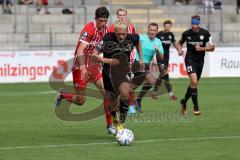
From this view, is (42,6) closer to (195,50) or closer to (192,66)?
(195,50)

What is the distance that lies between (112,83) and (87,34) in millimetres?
1230

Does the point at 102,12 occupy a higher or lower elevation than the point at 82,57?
higher

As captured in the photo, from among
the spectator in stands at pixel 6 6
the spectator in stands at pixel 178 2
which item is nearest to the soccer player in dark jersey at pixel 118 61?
the spectator in stands at pixel 6 6

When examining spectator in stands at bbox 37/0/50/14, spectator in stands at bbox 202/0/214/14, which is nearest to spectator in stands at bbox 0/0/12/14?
spectator in stands at bbox 37/0/50/14

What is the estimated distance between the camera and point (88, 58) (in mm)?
15609

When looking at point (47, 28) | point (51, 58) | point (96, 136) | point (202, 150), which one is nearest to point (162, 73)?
point (51, 58)

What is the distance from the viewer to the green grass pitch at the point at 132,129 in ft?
40.4

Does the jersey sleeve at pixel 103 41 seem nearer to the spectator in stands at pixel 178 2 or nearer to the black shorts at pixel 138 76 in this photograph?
the black shorts at pixel 138 76

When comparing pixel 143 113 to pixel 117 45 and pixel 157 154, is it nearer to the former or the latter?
pixel 117 45

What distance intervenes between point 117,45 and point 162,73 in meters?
11.8

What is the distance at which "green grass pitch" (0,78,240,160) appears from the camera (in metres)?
12.3

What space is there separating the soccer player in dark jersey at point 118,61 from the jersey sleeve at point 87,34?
0.62 m

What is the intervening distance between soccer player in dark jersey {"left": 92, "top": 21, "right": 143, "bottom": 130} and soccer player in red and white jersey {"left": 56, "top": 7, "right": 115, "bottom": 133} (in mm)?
587

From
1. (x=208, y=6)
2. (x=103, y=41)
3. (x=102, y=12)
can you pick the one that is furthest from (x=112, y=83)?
(x=208, y=6)
